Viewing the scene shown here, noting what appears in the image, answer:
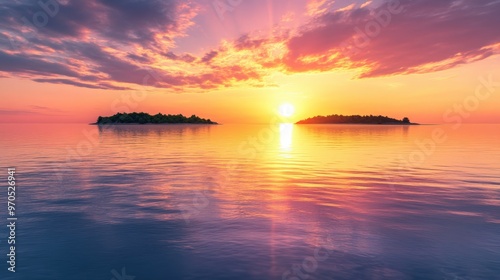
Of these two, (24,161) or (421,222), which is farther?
(24,161)

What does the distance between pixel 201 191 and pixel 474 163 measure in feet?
115

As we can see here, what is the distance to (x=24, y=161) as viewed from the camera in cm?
3928

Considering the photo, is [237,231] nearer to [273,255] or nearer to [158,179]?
[273,255]

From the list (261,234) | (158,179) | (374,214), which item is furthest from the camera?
(158,179)

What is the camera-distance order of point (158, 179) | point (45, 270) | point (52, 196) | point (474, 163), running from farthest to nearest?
point (474, 163), point (158, 179), point (52, 196), point (45, 270)

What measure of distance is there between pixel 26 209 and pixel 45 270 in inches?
373

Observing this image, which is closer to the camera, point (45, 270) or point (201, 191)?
point (45, 270)

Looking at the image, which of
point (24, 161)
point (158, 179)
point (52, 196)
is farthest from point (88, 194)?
point (24, 161)

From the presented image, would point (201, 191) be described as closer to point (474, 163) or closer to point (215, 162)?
point (215, 162)

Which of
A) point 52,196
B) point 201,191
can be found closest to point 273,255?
point 201,191

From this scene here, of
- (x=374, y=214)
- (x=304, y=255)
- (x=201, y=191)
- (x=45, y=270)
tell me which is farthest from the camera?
(x=201, y=191)

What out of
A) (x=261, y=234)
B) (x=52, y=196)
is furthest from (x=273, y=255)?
(x=52, y=196)

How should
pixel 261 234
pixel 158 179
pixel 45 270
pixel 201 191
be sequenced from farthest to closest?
pixel 158 179
pixel 201 191
pixel 261 234
pixel 45 270

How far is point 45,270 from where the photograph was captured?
36.2 feet
